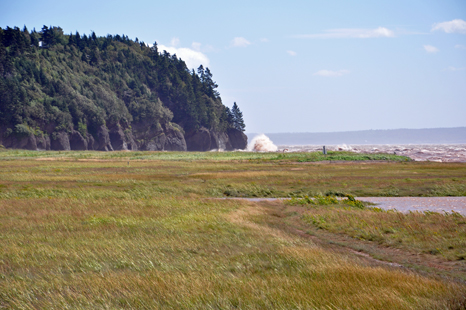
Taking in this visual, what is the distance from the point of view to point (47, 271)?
38.9ft

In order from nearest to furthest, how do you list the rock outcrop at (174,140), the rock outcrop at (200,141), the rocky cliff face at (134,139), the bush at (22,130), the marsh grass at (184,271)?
1. the marsh grass at (184,271)
2. the bush at (22,130)
3. the rocky cliff face at (134,139)
4. the rock outcrop at (174,140)
5. the rock outcrop at (200,141)

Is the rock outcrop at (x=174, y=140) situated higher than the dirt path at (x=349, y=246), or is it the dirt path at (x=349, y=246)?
the rock outcrop at (x=174, y=140)

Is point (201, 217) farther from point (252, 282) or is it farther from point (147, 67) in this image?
point (147, 67)

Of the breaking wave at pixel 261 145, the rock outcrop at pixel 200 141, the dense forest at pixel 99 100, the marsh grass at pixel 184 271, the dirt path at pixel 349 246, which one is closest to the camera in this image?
the marsh grass at pixel 184 271

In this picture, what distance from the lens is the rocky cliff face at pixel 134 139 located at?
11928 cm

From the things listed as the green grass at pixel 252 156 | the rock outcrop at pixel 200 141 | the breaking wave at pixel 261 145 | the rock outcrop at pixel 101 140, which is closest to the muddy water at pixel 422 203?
the green grass at pixel 252 156

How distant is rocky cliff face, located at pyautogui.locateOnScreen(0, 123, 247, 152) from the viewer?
391 ft

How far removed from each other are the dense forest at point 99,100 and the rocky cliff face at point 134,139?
0.92 feet

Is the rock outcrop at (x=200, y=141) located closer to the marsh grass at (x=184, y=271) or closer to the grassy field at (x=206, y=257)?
the grassy field at (x=206, y=257)

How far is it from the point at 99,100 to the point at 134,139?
19.0m

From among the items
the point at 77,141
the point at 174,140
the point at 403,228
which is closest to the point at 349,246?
the point at 403,228

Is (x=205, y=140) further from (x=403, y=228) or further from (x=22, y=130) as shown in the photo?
(x=403, y=228)

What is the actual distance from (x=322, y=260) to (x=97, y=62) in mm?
172582

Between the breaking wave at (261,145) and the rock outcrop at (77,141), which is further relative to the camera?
the breaking wave at (261,145)
